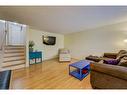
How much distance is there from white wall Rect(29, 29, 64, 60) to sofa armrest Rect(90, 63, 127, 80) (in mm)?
4402

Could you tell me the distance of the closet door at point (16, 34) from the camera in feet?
15.5

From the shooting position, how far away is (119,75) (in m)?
2.03

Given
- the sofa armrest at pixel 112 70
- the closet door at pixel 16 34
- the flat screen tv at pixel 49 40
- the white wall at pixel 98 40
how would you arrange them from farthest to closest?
the flat screen tv at pixel 49 40, the white wall at pixel 98 40, the closet door at pixel 16 34, the sofa armrest at pixel 112 70

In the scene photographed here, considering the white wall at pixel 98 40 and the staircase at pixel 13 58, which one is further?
the white wall at pixel 98 40

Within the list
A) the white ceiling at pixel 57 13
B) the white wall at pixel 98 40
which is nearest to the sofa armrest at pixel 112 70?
the white ceiling at pixel 57 13

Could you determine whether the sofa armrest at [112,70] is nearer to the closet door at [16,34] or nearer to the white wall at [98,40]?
the closet door at [16,34]

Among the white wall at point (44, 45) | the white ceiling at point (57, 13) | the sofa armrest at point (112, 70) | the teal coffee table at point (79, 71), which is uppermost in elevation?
the white ceiling at point (57, 13)

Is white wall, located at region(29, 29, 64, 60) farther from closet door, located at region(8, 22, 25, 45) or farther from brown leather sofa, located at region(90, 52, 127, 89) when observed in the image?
brown leather sofa, located at region(90, 52, 127, 89)

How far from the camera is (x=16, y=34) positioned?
16.4 ft

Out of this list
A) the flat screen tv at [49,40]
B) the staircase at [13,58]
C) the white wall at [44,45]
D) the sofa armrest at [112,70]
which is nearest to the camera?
the sofa armrest at [112,70]

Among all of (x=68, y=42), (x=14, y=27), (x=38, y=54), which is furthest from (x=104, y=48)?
(x=14, y=27)

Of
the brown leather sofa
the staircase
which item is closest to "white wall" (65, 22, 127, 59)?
the staircase

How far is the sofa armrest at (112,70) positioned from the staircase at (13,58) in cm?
325

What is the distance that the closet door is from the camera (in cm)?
472
